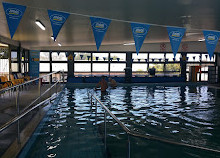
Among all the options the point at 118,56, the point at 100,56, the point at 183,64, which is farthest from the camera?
the point at 183,64

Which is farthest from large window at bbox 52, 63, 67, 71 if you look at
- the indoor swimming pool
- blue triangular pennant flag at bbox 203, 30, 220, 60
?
blue triangular pennant flag at bbox 203, 30, 220, 60

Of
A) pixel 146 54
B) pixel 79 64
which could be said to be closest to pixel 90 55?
pixel 79 64

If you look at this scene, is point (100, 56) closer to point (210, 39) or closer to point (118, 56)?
point (118, 56)

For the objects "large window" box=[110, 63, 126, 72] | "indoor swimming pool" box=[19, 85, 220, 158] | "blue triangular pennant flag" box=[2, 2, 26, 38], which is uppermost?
"blue triangular pennant flag" box=[2, 2, 26, 38]

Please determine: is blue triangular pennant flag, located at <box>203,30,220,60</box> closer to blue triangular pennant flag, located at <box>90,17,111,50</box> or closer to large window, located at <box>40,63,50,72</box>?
blue triangular pennant flag, located at <box>90,17,111,50</box>

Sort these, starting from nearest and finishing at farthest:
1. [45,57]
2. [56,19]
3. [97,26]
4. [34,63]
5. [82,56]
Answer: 1. [56,19]
2. [97,26]
3. [34,63]
4. [45,57]
5. [82,56]

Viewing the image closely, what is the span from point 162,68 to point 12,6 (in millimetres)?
15393

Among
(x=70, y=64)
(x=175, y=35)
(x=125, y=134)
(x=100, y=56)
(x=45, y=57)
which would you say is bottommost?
(x=125, y=134)

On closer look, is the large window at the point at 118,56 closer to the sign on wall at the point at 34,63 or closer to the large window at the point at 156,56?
the large window at the point at 156,56

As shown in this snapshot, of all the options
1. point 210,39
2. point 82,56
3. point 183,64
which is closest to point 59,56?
point 82,56

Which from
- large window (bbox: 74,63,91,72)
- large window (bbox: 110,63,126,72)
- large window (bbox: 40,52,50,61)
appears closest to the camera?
large window (bbox: 40,52,50,61)

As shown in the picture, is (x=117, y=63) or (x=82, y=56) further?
(x=117, y=63)

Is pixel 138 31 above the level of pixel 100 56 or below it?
above

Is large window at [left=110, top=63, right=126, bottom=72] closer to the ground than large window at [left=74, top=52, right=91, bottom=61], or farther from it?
closer to the ground
